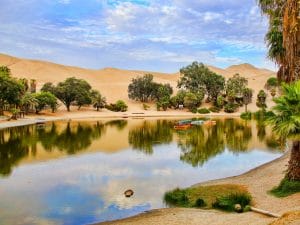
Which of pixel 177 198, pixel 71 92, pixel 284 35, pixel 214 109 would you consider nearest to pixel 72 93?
pixel 71 92

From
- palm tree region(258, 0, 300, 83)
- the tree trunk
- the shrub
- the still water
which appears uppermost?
palm tree region(258, 0, 300, 83)

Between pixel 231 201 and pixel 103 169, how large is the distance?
12177 mm

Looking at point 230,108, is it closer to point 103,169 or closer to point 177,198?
point 103,169

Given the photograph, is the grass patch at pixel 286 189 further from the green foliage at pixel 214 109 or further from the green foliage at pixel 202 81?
the green foliage at pixel 202 81

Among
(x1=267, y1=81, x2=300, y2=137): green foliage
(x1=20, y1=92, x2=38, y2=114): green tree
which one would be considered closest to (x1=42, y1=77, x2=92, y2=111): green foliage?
(x1=20, y1=92, x2=38, y2=114): green tree

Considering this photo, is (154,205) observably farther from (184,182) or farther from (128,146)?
(128,146)

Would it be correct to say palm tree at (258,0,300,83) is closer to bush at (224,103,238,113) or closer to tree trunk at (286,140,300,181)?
tree trunk at (286,140,300,181)

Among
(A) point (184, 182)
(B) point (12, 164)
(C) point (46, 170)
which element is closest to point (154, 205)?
(A) point (184, 182)

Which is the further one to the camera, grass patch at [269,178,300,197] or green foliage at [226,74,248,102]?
green foliage at [226,74,248,102]

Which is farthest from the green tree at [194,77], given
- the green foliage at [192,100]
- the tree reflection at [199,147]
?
the tree reflection at [199,147]

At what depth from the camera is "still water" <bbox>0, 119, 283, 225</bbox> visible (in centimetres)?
1540

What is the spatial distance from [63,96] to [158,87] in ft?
99.1

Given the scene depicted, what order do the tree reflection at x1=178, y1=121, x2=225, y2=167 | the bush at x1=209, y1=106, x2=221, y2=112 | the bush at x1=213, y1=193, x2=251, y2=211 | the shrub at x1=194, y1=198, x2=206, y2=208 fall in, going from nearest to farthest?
the bush at x1=213, y1=193, x2=251, y2=211, the shrub at x1=194, y1=198, x2=206, y2=208, the tree reflection at x1=178, y1=121, x2=225, y2=167, the bush at x1=209, y1=106, x2=221, y2=112

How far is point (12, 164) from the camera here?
26406 mm
